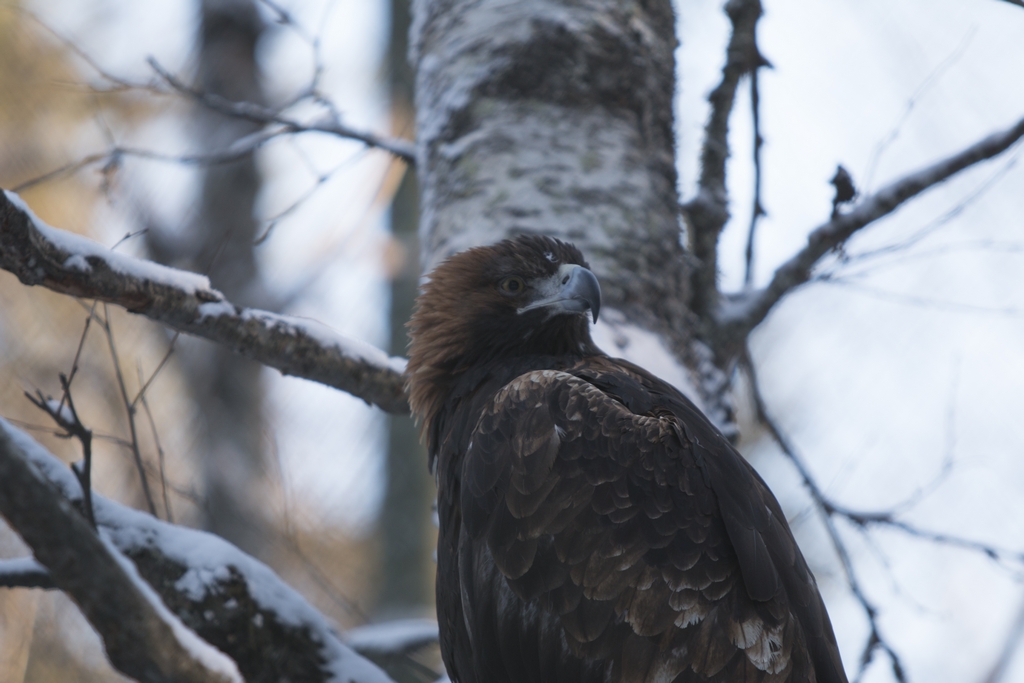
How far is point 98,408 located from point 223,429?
93cm

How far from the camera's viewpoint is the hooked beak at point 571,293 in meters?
2.62

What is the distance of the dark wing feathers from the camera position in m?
2.00

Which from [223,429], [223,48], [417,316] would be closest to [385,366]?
[417,316]

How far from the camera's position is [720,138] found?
343 centimetres

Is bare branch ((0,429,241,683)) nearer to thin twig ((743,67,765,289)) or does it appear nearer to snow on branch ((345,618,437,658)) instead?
snow on branch ((345,618,437,658))

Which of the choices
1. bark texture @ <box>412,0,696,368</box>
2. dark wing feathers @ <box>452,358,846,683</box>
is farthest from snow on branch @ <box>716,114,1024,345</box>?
dark wing feathers @ <box>452,358,846,683</box>

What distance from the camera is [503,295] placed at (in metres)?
2.91

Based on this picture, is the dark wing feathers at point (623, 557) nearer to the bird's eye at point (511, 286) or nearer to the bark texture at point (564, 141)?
the bird's eye at point (511, 286)

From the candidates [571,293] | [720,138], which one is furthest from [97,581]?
[720,138]

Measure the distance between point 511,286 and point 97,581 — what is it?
5.40 feet

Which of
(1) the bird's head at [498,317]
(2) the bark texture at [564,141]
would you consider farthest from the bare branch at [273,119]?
(1) the bird's head at [498,317]

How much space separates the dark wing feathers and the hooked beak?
0.42 metres

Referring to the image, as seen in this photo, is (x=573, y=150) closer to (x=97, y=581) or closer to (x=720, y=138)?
(x=720, y=138)

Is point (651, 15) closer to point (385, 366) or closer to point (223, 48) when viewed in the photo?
point (385, 366)
